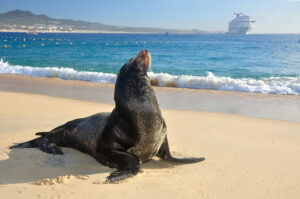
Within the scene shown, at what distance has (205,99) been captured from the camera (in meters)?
12.1

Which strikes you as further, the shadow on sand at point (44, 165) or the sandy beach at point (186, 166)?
the shadow on sand at point (44, 165)

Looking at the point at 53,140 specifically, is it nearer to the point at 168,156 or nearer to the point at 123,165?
the point at 123,165

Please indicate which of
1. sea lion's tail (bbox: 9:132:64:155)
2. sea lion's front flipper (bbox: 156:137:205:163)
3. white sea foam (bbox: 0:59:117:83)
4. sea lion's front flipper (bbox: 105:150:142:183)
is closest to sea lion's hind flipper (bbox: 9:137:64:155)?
sea lion's tail (bbox: 9:132:64:155)

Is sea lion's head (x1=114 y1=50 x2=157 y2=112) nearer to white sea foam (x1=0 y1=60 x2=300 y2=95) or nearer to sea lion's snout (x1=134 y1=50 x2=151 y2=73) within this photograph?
sea lion's snout (x1=134 y1=50 x2=151 y2=73)

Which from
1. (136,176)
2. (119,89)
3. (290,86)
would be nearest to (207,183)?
(136,176)

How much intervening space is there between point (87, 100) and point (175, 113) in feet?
12.4

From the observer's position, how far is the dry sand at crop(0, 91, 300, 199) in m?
3.85

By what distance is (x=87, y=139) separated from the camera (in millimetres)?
5215

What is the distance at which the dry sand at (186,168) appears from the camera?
12.6 ft

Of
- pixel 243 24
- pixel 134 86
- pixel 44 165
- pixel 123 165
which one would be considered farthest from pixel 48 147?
pixel 243 24

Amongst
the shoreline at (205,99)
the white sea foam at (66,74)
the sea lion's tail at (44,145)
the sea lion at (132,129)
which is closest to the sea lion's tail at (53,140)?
the sea lion's tail at (44,145)

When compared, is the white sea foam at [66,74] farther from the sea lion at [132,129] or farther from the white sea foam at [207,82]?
the sea lion at [132,129]

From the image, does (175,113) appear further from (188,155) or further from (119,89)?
(119,89)

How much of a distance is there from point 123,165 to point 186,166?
3.23 ft
